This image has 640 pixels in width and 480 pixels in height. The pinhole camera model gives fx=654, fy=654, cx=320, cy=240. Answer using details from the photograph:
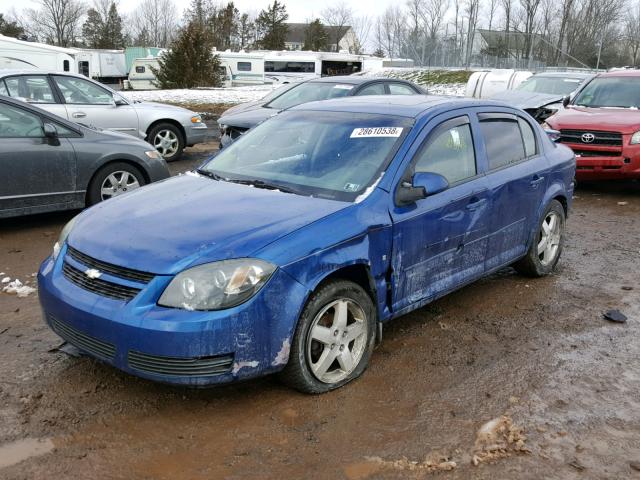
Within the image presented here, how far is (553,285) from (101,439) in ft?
13.4

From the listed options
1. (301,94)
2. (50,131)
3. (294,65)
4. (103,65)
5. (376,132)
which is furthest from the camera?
(103,65)

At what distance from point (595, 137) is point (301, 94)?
4.53 metres

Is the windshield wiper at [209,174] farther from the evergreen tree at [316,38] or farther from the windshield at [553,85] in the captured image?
the evergreen tree at [316,38]

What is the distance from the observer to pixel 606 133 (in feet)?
30.5

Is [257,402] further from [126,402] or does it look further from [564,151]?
[564,151]

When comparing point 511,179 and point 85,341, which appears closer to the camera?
point 85,341

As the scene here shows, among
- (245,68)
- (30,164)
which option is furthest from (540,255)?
(245,68)

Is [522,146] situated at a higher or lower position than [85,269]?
higher

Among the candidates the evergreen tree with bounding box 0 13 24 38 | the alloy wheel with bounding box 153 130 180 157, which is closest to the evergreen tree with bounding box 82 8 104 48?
the evergreen tree with bounding box 0 13 24 38

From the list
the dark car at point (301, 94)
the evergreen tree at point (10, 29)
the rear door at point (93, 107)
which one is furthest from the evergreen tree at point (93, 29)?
the dark car at point (301, 94)

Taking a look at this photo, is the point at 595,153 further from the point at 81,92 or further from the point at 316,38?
the point at 316,38

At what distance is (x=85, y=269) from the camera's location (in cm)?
347

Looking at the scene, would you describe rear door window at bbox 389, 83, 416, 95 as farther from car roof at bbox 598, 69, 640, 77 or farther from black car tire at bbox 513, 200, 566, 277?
black car tire at bbox 513, 200, 566, 277

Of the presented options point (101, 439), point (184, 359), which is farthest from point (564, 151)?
point (101, 439)
